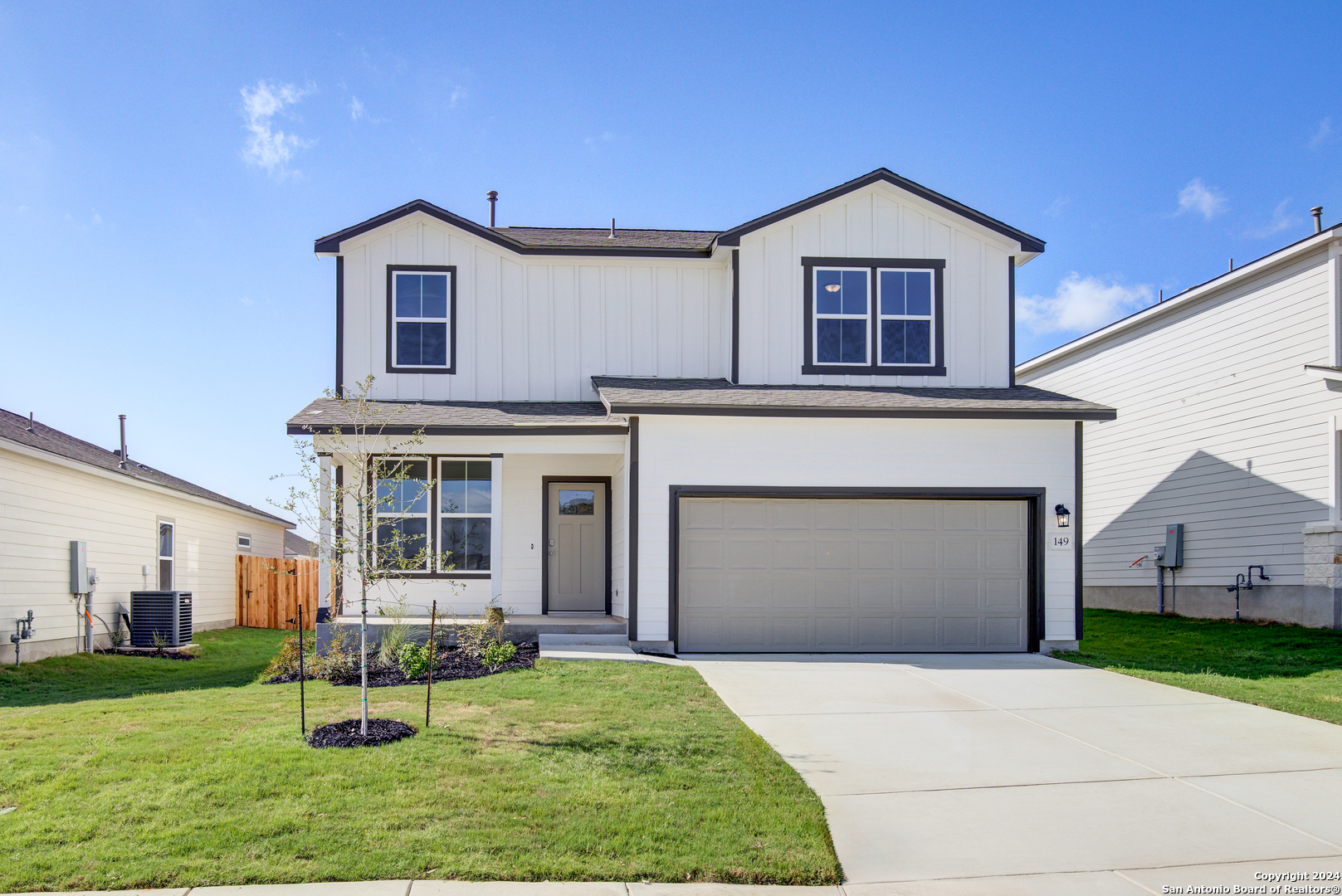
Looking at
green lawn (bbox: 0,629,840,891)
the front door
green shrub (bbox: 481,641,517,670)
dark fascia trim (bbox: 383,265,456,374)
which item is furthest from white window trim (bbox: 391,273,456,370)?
green lawn (bbox: 0,629,840,891)

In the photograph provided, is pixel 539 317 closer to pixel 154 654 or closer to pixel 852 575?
pixel 852 575

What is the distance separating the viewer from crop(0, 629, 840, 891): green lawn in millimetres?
4766

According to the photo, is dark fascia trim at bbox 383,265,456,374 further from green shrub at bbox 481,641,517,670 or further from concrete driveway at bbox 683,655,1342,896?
concrete driveway at bbox 683,655,1342,896

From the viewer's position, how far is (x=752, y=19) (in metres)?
13.6

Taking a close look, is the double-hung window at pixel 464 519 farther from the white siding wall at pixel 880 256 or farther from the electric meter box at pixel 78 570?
the electric meter box at pixel 78 570

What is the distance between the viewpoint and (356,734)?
6914mm

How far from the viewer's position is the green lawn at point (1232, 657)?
9.41 metres

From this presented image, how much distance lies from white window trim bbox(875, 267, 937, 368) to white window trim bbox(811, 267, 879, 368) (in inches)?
5.4

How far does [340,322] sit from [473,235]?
92.2 inches

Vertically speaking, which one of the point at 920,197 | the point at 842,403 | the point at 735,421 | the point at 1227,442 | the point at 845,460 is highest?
the point at 920,197

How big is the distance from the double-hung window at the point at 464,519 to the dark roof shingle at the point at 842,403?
222cm

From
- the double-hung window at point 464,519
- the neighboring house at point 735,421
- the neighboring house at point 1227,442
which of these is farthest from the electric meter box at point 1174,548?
the double-hung window at point 464,519

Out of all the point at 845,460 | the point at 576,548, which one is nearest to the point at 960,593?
the point at 845,460

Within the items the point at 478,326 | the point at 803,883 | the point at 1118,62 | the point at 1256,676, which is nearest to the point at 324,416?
the point at 478,326
